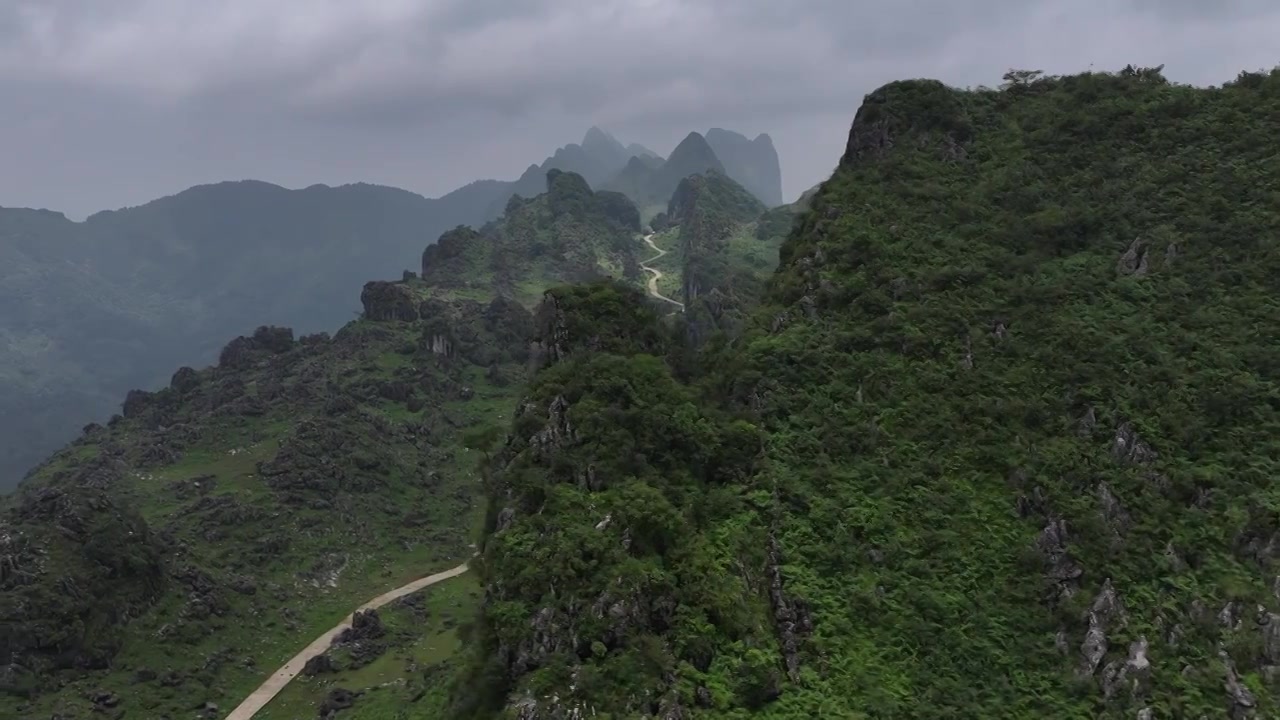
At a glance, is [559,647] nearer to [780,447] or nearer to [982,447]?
[780,447]

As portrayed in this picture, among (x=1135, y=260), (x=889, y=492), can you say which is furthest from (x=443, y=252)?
(x=889, y=492)

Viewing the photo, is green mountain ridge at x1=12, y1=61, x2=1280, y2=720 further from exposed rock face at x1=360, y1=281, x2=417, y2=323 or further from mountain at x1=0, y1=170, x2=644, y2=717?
exposed rock face at x1=360, y1=281, x2=417, y2=323

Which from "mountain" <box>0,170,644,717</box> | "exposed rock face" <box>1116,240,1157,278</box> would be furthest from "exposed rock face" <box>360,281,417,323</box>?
"exposed rock face" <box>1116,240,1157,278</box>

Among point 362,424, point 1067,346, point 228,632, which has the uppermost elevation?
point 1067,346

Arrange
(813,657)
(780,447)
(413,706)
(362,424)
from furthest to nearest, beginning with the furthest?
(362,424) < (413,706) < (780,447) < (813,657)

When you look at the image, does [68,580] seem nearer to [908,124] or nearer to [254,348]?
[908,124]

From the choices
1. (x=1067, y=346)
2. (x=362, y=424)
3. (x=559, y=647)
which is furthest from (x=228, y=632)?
(x=1067, y=346)
